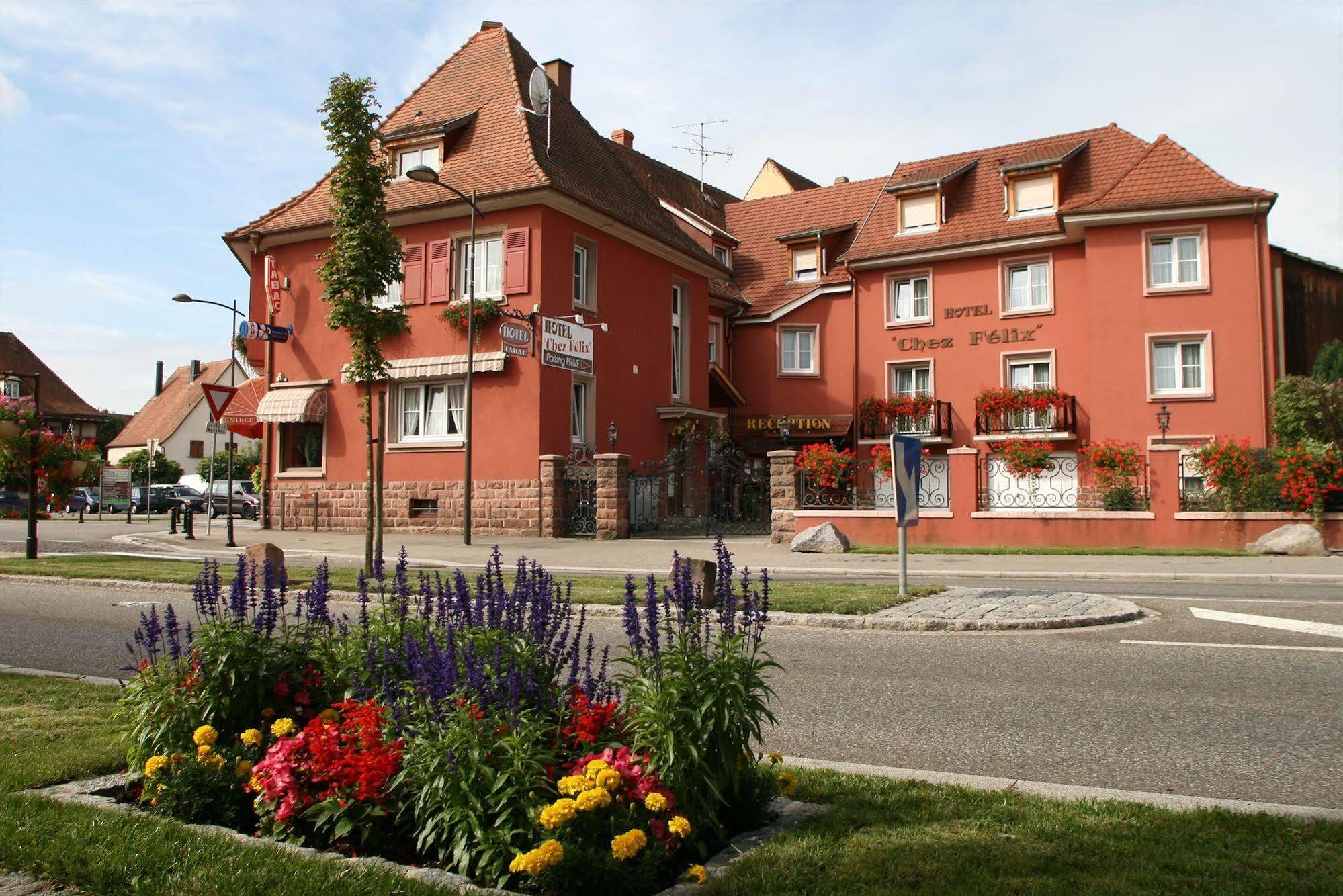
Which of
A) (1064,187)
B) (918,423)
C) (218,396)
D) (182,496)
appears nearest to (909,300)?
(918,423)

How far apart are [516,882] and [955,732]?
330cm

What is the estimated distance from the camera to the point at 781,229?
124ft

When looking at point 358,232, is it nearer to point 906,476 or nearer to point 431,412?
point 906,476

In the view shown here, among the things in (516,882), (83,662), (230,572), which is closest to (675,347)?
(230,572)

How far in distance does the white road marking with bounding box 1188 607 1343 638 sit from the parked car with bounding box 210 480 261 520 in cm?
3537

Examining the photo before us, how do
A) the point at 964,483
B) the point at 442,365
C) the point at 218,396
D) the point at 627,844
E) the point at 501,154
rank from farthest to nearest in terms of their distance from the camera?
the point at 501,154, the point at 442,365, the point at 218,396, the point at 964,483, the point at 627,844

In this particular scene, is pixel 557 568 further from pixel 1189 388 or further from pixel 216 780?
pixel 1189 388

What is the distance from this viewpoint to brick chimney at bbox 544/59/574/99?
107 feet

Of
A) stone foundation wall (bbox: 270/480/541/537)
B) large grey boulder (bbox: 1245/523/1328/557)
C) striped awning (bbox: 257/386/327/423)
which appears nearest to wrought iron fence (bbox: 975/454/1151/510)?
large grey boulder (bbox: 1245/523/1328/557)

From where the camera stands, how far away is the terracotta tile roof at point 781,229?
3509cm

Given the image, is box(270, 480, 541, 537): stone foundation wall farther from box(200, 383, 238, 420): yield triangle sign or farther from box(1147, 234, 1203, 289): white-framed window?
box(1147, 234, 1203, 289): white-framed window

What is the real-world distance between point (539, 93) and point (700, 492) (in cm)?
1166

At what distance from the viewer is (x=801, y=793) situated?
14.5 feet

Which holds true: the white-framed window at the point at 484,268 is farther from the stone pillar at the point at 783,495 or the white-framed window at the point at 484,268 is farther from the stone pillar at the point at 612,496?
the stone pillar at the point at 783,495
